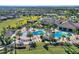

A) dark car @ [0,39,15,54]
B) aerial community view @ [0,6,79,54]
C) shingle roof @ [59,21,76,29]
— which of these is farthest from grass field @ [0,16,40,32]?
shingle roof @ [59,21,76,29]

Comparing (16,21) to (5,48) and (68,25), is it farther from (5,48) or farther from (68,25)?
(68,25)

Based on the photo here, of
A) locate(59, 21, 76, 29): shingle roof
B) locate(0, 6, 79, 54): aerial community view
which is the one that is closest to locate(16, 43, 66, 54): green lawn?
locate(0, 6, 79, 54): aerial community view

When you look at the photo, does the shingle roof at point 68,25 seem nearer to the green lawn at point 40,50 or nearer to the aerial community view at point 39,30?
the aerial community view at point 39,30

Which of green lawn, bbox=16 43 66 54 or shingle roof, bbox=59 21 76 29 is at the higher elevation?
shingle roof, bbox=59 21 76 29

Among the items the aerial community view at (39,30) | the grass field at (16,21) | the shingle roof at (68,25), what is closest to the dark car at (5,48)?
the aerial community view at (39,30)

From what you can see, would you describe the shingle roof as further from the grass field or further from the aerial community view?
the grass field
